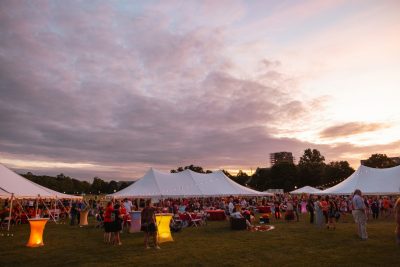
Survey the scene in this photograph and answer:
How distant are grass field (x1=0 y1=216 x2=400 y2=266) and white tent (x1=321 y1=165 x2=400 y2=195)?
11.9 metres

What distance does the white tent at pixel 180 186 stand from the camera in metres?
24.9

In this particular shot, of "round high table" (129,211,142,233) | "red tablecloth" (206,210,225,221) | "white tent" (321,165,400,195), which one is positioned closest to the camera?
"round high table" (129,211,142,233)

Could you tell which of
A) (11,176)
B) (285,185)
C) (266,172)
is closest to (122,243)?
(11,176)

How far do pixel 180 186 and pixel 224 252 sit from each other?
17.0 m

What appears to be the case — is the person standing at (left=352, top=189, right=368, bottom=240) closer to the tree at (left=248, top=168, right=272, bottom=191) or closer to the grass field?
the grass field

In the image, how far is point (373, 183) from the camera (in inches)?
966

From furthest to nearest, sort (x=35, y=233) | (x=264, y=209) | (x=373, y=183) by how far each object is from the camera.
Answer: (x=264, y=209)
(x=373, y=183)
(x=35, y=233)

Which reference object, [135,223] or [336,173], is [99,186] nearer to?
[336,173]

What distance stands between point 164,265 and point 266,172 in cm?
8063

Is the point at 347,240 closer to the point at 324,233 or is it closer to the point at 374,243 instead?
the point at 374,243

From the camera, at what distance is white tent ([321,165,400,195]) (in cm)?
2359

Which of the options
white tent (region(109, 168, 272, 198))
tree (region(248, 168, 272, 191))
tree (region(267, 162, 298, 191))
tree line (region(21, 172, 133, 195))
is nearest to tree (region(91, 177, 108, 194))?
tree line (region(21, 172, 133, 195))

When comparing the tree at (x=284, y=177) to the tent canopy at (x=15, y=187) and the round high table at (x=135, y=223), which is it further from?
the round high table at (x=135, y=223)

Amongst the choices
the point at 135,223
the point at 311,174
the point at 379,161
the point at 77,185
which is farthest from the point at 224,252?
the point at 77,185
